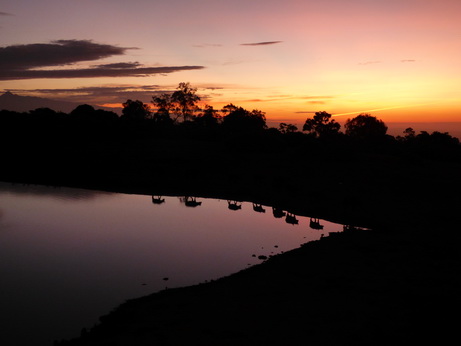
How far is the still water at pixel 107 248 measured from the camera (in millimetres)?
18188

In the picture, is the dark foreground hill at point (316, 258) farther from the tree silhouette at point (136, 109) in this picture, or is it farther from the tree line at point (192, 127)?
the tree silhouette at point (136, 109)

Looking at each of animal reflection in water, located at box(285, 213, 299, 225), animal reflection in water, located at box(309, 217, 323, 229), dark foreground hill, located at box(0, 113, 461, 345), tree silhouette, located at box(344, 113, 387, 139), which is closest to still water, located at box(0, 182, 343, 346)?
animal reflection in water, located at box(285, 213, 299, 225)

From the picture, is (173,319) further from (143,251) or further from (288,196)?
(288,196)

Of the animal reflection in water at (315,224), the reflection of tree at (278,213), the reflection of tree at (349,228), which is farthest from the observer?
Result: the reflection of tree at (278,213)

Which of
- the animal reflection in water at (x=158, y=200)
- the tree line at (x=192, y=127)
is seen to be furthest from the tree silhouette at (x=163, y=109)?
the animal reflection in water at (x=158, y=200)

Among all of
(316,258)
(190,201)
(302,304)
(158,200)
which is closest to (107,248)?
(316,258)

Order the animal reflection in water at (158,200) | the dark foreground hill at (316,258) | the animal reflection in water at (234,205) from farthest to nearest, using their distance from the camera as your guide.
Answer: the animal reflection in water at (158,200), the animal reflection in water at (234,205), the dark foreground hill at (316,258)

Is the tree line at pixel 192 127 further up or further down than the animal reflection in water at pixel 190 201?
further up

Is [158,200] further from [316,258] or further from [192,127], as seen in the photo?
[192,127]

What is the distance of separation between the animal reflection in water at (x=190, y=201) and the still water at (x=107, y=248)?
0.41 feet

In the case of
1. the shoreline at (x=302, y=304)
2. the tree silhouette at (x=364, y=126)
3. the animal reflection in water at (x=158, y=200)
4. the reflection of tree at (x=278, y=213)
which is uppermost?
the tree silhouette at (x=364, y=126)

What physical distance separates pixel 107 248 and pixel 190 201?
18.7 m

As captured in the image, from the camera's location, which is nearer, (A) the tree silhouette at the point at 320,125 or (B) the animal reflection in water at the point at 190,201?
(B) the animal reflection in water at the point at 190,201

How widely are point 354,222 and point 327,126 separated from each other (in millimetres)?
92690
